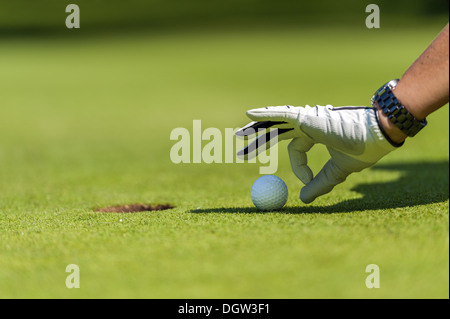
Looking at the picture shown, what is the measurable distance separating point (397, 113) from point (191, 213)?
5.04 ft

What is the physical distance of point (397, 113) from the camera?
9.98 feet

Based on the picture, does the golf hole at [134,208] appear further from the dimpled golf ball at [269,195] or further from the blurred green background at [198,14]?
the blurred green background at [198,14]

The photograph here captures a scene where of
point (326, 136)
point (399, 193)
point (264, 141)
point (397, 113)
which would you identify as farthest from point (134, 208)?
point (397, 113)

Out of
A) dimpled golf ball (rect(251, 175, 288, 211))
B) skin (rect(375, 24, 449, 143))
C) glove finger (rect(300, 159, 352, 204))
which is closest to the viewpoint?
skin (rect(375, 24, 449, 143))

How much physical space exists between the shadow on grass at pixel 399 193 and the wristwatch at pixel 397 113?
2.32 feet

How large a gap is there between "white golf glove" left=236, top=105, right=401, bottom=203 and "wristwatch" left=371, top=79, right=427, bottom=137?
0.09 meters

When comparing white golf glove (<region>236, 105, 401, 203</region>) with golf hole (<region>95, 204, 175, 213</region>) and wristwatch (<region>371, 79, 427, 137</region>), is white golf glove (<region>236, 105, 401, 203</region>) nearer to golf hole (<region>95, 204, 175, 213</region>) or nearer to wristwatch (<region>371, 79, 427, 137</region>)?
wristwatch (<region>371, 79, 427, 137</region>)

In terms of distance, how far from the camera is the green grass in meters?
2.43

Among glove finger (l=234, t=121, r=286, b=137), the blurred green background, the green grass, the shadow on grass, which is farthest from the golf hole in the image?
the blurred green background

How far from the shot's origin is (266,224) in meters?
3.21

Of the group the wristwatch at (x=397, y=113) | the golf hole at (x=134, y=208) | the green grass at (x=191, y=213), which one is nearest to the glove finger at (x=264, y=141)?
the green grass at (x=191, y=213)

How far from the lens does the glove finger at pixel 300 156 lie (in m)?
3.59

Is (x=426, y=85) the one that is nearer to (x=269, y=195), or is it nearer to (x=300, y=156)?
(x=300, y=156)

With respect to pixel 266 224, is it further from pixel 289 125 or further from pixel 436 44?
pixel 436 44
